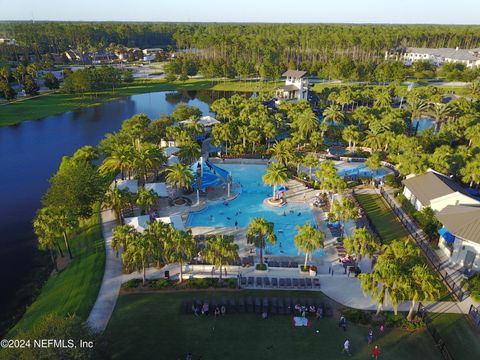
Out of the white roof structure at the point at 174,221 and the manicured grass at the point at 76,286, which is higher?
the white roof structure at the point at 174,221

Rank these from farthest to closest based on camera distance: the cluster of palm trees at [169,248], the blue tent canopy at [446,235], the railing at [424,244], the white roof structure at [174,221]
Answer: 1. the white roof structure at [174,221]
2. the blue tent canopy at [446,235]
3. the railing at [424,244]
4. the cluster of palm trees at [169,248]

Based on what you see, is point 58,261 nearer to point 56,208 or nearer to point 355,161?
point 56,208

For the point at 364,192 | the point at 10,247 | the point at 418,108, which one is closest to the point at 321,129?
the point at 364,192

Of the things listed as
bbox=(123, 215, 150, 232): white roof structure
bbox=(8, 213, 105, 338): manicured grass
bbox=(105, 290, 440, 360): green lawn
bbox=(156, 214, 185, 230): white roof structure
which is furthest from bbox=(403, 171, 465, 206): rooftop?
bbox=(8, 213, 105, 338): manicured grass

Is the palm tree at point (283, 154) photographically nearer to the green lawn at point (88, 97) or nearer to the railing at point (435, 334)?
the railing at point (435, 334)

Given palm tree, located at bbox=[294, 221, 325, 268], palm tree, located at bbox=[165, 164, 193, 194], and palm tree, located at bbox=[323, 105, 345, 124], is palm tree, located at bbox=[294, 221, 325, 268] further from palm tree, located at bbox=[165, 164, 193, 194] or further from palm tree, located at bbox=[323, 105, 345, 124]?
palm tree, located at bbox=[323, 105, 345, 124]

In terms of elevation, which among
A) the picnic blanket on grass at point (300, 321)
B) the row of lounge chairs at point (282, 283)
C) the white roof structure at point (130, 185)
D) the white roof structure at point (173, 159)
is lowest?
the white roof structure at point (173, 159)

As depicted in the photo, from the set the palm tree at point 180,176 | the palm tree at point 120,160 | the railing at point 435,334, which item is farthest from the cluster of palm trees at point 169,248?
the palm tree at point 120,160
